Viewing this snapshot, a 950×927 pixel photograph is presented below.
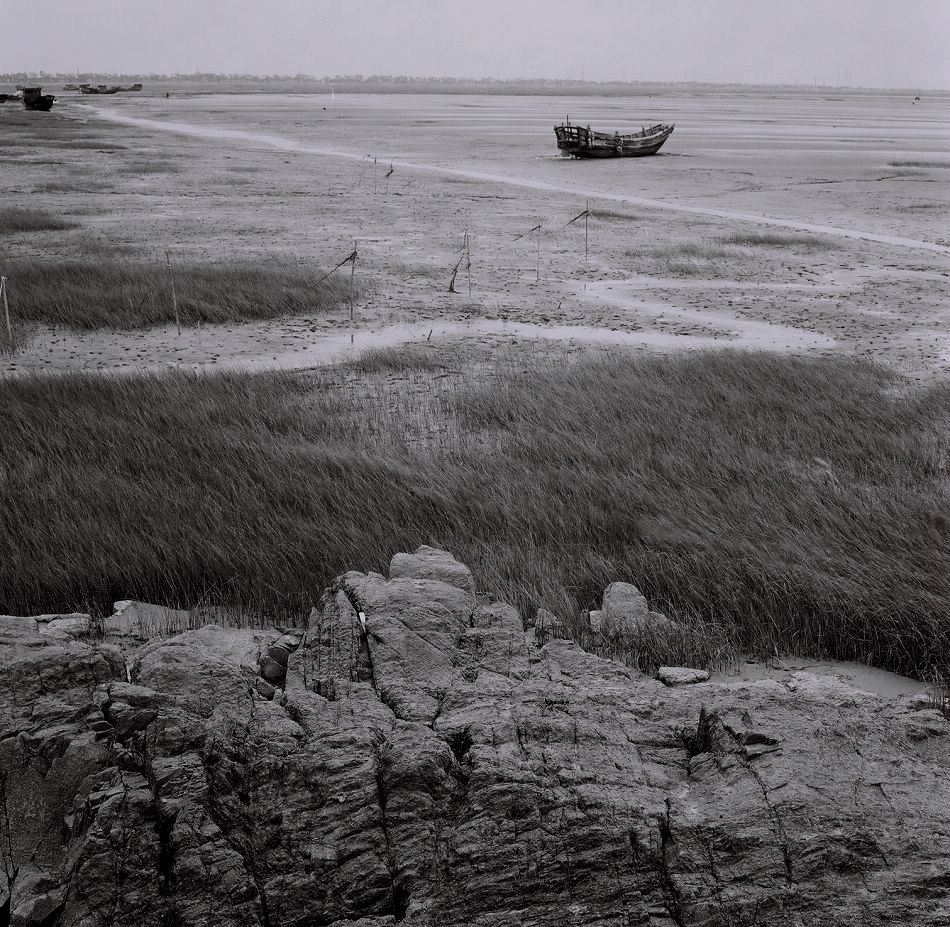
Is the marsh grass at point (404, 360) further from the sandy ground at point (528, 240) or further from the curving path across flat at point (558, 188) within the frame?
the curving path across flat at point (558, 188)

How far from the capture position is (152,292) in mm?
13984

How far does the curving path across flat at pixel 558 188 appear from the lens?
20812mm

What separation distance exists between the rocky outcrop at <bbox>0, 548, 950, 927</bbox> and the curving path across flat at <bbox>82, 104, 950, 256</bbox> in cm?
1892

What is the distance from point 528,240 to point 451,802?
1817 cm

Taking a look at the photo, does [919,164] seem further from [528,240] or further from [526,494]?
[526,494]

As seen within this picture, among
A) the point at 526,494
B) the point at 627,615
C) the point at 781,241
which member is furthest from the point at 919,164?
the point at 627,615

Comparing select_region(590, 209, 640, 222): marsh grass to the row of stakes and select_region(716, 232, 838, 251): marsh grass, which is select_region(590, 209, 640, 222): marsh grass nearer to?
the row of stakes

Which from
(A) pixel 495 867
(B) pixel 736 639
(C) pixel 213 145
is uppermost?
(C) pixel 213 145

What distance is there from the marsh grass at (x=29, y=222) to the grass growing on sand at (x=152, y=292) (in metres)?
4.21

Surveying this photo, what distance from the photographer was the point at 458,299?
596 inches

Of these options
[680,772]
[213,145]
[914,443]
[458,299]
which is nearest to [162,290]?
[458,299]

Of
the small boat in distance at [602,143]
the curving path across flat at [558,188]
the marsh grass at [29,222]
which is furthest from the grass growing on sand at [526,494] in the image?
the small boat in distance at [602,143]

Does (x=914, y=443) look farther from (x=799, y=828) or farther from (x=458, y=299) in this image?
(x=458, y=299)

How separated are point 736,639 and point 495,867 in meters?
2.96
